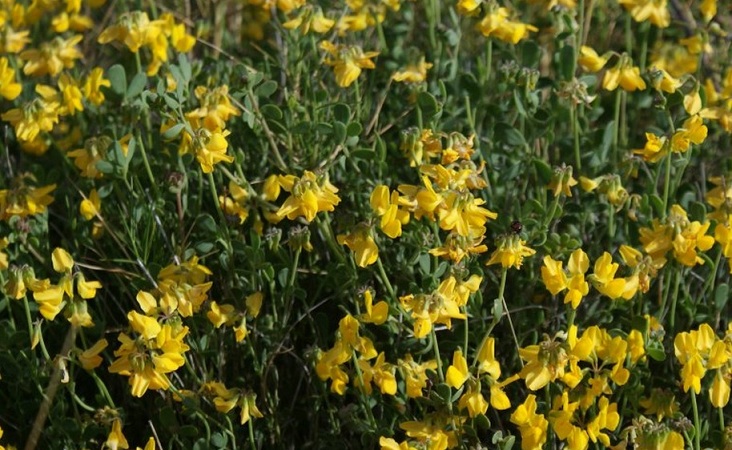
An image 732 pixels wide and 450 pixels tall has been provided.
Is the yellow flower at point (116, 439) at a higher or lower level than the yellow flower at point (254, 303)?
lower

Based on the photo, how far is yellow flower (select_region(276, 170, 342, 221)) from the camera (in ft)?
6.63

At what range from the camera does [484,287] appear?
2.43 meters

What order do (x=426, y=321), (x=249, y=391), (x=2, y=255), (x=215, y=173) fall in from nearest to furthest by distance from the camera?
(x=426, y=321), (x=249, y=391), (x=2, y=255), (x=215, y=173)

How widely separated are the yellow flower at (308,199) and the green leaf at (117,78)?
608 millimetres

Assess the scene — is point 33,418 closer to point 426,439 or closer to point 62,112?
point 62,112

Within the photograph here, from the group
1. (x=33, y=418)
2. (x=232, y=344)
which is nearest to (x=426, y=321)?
(x=232, y=344)

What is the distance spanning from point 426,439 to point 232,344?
1.79ft

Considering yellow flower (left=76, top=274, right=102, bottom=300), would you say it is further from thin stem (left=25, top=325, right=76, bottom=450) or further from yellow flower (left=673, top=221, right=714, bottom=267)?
yellow flower (left=673, top=221, right=714, bottom=267)

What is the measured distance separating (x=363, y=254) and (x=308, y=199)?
0.13 m

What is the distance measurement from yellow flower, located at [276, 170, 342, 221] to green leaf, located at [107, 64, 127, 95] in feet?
1.99

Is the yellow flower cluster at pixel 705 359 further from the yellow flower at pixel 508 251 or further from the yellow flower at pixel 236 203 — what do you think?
the yellow flower at pixel 236 203

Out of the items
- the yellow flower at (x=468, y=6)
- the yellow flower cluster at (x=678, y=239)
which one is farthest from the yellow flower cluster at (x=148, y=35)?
the yellow flower cluster at (x=678, y=239)

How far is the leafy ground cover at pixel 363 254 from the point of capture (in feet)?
6.69

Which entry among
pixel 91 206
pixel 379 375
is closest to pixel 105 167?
pixel 91 206
